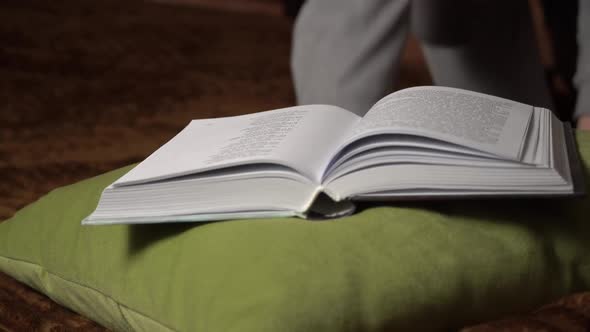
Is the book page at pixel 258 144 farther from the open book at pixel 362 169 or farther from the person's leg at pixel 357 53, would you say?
the person's leg at pixel 357 53

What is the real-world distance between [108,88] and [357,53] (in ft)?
1.78

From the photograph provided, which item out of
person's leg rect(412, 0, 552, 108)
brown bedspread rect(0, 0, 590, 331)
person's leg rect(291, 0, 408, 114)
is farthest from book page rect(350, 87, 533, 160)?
person's leg rect(412, 0, 552, 108)

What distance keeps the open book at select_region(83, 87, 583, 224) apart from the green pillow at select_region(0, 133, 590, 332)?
0.02 metres

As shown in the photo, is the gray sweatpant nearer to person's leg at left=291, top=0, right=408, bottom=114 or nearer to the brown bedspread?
person's leg at left=291, top=0, right=408, bottom=114

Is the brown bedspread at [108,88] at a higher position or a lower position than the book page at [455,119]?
lower

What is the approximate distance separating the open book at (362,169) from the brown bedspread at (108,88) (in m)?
0.11

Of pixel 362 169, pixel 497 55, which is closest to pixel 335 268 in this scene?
pixel 362 169

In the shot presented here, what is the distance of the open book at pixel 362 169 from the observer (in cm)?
51

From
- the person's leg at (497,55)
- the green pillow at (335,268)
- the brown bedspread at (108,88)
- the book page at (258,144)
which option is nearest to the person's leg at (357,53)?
the brown bedspread at (108,88)

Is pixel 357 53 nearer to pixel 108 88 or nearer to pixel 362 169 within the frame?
pixel 108 88

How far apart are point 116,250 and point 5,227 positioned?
20 cm

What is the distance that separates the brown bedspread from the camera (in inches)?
26.7

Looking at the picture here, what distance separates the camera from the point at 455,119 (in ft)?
1.83

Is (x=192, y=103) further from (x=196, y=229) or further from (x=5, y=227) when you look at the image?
Answer: (x=196, y=229)
